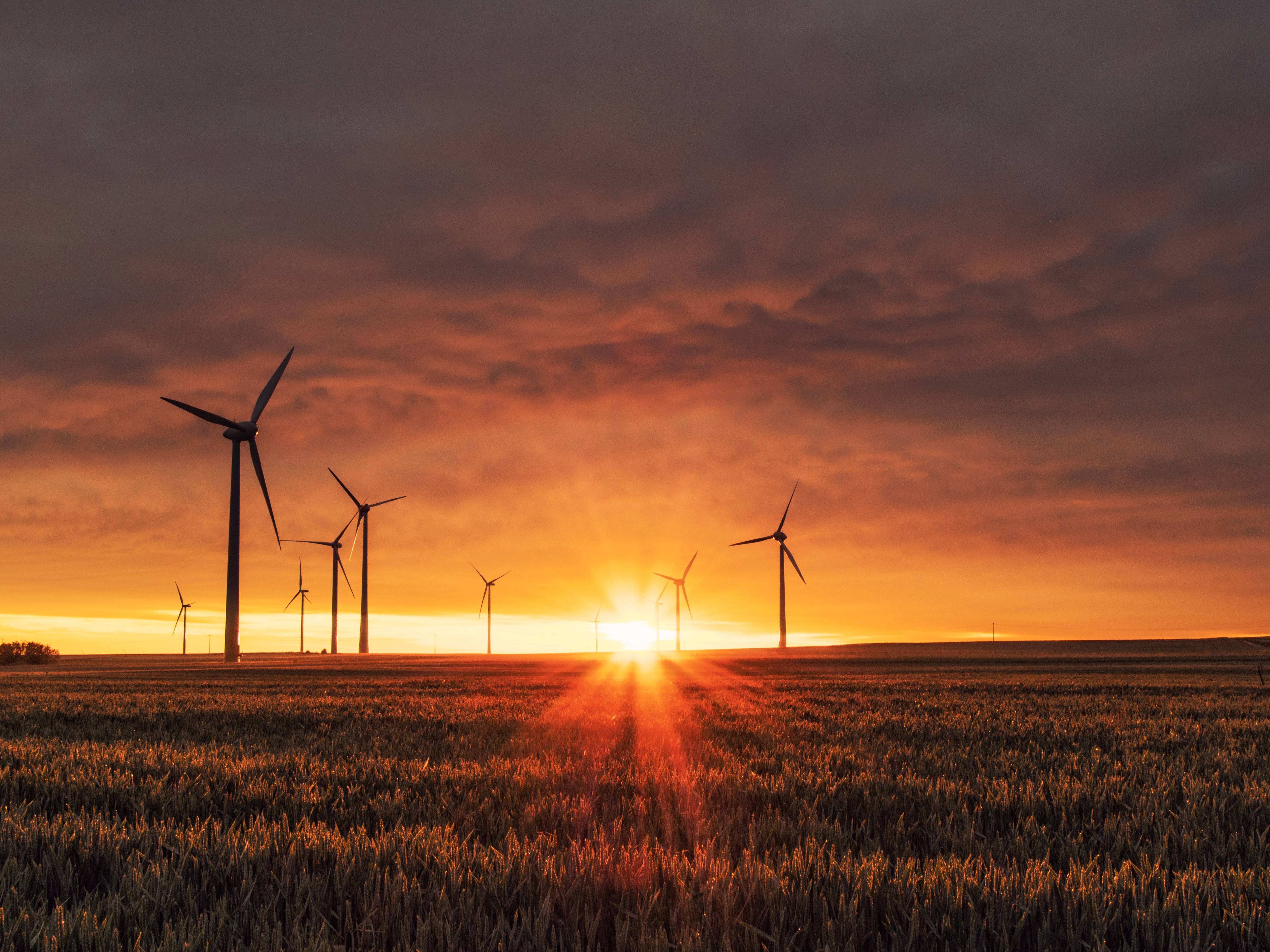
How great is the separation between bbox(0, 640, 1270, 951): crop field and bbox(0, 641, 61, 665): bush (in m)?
170

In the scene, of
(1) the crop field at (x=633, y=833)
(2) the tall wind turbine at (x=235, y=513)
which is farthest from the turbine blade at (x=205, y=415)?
(1) the crop field at (x=633, y=833)

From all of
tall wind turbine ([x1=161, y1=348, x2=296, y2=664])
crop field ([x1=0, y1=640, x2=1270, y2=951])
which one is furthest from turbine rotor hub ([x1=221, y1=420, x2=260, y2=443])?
crop field ([x1=0, y1=640, x2=1270, y2=951])

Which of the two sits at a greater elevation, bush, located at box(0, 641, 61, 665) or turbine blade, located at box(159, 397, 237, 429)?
turbine blade, located at box(159, 397, 237, 429)

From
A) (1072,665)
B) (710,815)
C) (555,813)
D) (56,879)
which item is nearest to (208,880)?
(56,879)

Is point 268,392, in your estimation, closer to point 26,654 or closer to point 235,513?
point 235,513

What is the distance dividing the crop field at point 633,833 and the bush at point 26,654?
17014 centimetres

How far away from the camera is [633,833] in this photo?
615 centimetres

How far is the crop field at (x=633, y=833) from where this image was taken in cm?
411

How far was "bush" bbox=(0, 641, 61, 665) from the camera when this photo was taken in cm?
14962

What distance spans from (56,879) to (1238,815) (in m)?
9.76

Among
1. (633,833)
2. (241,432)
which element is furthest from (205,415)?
(633,833)

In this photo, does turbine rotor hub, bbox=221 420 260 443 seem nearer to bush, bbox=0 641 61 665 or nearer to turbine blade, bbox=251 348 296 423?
turbine blade, bbox=251 348 296 423

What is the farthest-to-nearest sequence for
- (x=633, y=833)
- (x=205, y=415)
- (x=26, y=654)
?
(x=26, y=654)
(x=205, y=415)
(x=633, y=833)

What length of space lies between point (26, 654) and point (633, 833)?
7527 inches
